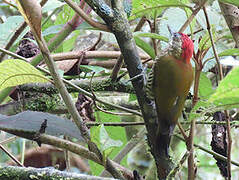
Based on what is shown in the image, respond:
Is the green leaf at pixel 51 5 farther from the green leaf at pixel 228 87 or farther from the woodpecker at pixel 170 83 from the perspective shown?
the green leaf at pixel 228 87

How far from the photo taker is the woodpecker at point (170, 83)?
0.71 meters

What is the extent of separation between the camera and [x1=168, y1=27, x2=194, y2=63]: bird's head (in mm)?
813

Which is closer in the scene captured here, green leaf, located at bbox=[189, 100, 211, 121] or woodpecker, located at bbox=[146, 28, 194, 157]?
green leaf, located at bbox=[189, 100, 211, 121]

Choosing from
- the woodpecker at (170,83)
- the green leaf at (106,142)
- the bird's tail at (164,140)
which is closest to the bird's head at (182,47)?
the woodpecker at (170,83)

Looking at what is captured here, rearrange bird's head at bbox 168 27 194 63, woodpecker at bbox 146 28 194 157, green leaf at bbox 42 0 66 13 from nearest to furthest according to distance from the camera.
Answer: woodpecker at bbox 146 28 194 157, bird's head at bbox 168 27 194 63, green leaf at bbox 42 0 66 13

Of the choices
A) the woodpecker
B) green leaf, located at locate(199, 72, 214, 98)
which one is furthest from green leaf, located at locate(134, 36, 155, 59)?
green leaf, located at locate(199, 72, 214, 98)

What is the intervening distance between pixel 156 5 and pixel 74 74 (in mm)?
410

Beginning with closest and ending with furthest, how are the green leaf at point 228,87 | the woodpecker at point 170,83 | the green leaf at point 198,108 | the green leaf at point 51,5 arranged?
the green leaf at point 228,87, the green leaf at point 198,108, the woodpecker at point 170,83, the green leaf at point 51,5

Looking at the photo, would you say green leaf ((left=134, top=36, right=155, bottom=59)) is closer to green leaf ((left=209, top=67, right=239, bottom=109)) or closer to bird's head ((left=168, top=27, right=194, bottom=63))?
bird's head ((left=168, top=27, right=194, bottom=63))

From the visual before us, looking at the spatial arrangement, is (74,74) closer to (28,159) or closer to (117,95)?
(117,95)

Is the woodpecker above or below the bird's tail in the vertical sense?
above

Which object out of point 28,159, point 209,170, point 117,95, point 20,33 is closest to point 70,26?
point 20,33

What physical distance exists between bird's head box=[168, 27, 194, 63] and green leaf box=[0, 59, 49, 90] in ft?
1.02

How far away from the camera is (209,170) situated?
3061 mm
